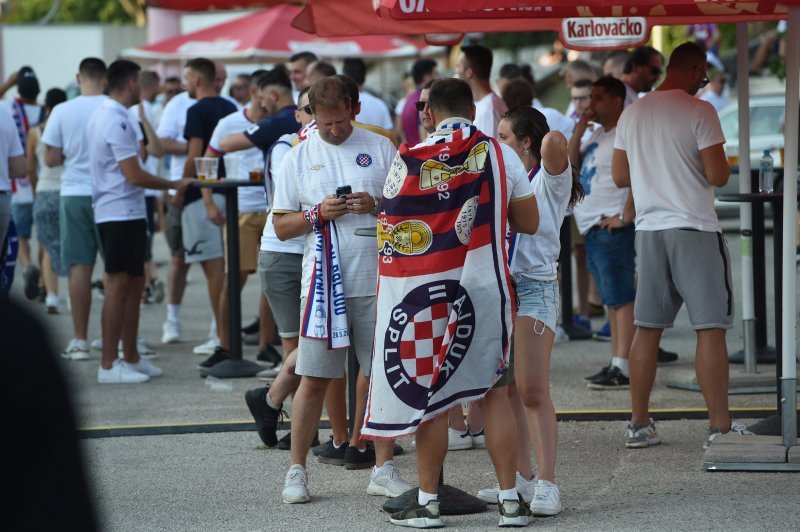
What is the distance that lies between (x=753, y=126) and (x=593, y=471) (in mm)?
12562

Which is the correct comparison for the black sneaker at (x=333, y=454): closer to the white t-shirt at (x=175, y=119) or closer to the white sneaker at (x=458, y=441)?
the white sneaker at (x=458, y=441)

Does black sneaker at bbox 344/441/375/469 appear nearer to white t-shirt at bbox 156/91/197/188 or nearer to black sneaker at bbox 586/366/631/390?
black sneaker at bbox 586/366/631/390

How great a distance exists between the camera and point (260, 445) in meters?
6.73

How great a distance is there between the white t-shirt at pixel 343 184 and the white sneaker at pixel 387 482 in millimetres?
826

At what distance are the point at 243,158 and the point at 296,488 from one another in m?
4.03

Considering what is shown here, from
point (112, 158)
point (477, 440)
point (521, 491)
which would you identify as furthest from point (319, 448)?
point (112, 158)

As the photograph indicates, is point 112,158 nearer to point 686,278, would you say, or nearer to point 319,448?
point 319,448

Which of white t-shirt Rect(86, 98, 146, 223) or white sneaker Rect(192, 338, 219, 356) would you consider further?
white sneaker Rect(192, 338, 219, 356)

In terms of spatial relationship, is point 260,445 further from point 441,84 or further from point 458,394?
point 441,84

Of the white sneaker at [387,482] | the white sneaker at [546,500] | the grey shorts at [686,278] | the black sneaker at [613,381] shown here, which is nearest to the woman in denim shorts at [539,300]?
the white sneaker at [546,500]

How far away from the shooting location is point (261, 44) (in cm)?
1728

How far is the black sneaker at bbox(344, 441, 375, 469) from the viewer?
621cm

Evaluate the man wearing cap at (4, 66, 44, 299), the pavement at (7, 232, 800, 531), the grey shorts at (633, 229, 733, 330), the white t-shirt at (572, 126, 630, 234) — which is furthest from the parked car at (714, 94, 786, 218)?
the grey shorts at (633, 229, 733, 330)

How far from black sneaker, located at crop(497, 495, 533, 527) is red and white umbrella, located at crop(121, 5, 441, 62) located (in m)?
12.6
